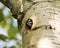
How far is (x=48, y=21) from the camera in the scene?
1.48 ft

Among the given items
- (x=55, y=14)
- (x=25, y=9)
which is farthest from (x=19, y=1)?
(x=55, y=14)

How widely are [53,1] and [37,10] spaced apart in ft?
0.17

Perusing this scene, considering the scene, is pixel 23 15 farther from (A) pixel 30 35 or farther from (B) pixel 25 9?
(A) pixel 30 35

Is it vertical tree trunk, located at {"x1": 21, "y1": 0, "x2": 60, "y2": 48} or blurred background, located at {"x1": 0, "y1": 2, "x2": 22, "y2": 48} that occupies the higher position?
blurred background, located at {"x1": 0, "y1": 2, "x2": 22, "y2": 48}

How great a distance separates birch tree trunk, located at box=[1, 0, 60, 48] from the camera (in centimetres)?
41

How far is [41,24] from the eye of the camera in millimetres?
452

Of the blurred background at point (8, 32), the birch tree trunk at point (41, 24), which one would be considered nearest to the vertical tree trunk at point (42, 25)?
the birch tree trunk at point (41, 24)

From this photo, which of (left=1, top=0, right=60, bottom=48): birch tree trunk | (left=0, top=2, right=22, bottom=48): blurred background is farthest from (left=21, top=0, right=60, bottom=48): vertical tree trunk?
(left=0, top=2, right=22, bottom=48): blurred background

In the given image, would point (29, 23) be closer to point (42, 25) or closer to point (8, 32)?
point (42, 25)

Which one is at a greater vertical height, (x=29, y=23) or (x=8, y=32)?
(x=8, y=32)

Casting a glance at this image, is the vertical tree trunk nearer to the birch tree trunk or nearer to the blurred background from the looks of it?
the birch tree trunk

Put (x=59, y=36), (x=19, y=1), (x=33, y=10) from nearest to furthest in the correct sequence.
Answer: (x=59, y=36) < (x=33, y=10) < (x=19, y=1)

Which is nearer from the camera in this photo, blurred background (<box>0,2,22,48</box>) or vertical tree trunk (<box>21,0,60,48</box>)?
vertical tree trunk (<box>21,0,60,48</box>)

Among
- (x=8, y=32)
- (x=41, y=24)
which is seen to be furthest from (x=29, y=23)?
(x=8, y=32)
